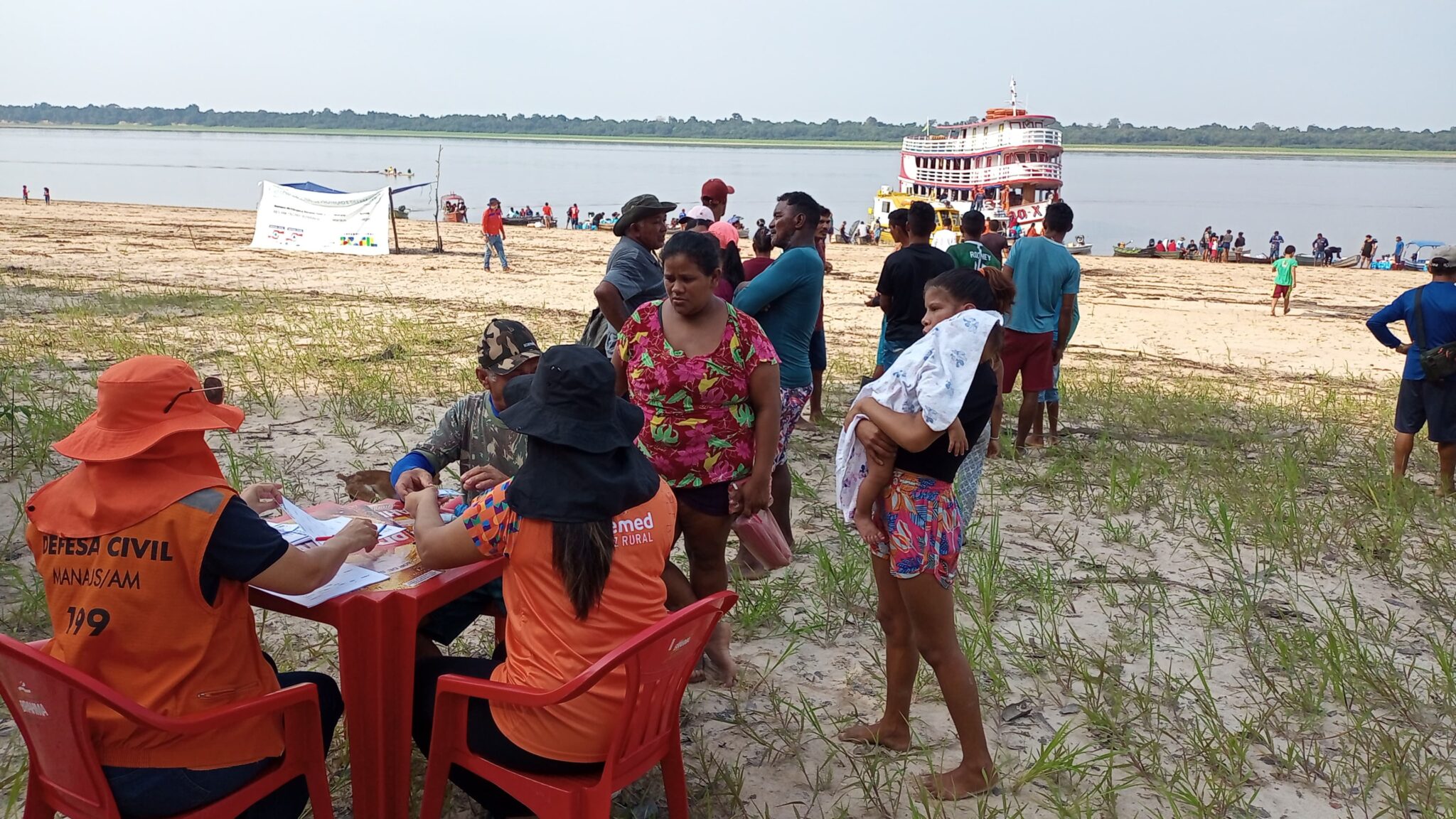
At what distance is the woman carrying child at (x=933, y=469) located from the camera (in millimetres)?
2746

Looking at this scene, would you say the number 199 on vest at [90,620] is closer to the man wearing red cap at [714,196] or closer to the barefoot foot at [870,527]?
the barefoot foot at [870,527]

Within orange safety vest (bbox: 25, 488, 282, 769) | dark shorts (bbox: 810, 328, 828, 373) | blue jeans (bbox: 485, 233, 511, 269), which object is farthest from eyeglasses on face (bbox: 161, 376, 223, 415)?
blue jeans (bbox: 485, 233, 511, 269)

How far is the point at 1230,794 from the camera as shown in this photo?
3.00 meters

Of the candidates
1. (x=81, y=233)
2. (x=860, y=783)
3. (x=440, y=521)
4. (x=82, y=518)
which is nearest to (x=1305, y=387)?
(x=860, y=783)

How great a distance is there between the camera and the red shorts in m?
6.65

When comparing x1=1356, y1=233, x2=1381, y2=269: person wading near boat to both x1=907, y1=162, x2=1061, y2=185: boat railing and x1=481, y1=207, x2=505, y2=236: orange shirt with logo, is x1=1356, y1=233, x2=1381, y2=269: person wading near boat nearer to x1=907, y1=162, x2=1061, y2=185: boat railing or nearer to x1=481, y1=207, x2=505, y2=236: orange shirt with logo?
x1=907, y1=162, x2=1061, y2=185: boat railing

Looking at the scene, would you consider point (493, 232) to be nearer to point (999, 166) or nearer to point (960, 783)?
point (960, 783)

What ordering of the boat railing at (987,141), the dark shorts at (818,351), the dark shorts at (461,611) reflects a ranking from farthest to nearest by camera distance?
the boat railing at (987,141) → the dark shorts at (818,351) → the dark shorts at (461,611)

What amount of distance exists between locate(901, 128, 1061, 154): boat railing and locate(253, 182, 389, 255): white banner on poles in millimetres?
22706

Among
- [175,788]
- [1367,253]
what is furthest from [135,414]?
[1367,253]

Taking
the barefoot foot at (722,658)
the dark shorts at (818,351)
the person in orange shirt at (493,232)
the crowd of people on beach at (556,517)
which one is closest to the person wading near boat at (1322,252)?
the person in orange shirt at (493,232)

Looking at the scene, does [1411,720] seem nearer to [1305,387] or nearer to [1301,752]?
[1301,752]

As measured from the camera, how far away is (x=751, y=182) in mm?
71438

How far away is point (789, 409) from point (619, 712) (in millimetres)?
2542
